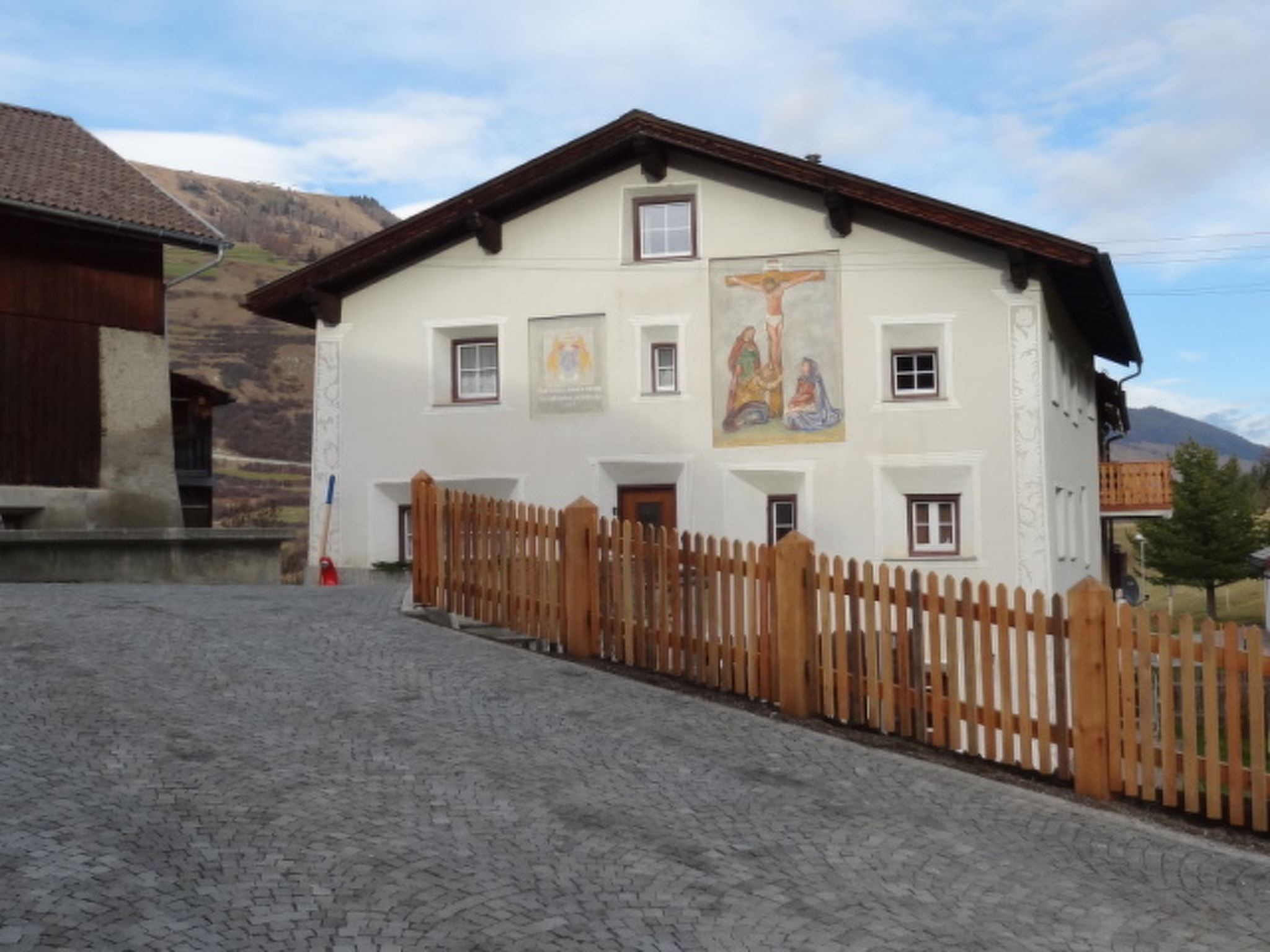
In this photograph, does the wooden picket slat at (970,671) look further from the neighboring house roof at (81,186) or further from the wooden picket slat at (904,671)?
the neighboring house roof at (81,186)

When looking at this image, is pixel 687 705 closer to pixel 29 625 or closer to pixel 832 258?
pixel 29 625

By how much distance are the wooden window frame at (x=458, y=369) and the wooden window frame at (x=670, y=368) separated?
8.56ft

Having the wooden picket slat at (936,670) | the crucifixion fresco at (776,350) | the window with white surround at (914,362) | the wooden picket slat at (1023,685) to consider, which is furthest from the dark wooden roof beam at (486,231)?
the wooden picket slat at (1023,685)

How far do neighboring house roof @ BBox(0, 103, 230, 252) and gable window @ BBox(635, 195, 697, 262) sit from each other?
675cm

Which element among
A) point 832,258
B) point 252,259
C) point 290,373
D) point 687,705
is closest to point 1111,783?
point 687,705

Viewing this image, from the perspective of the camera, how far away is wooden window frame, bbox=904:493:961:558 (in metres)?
22.5

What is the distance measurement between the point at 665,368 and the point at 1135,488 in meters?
13.2

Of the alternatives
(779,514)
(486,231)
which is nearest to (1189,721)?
(779,514)

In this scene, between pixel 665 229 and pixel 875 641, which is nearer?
pixel 875 641

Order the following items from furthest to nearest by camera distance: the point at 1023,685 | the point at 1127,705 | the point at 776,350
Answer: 1. the point at 776,350
2. the point at 1023,685
3. the point at 1127,705

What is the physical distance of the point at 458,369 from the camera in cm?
2464

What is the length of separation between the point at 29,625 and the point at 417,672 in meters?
3.59

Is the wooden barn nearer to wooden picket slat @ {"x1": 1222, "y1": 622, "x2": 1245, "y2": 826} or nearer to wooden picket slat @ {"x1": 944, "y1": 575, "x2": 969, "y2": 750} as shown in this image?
wooden picket slat @ {"x1": 944, "y1": 575, "x2": 969, "y2": 750}

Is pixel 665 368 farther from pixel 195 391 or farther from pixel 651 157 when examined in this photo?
pixel 195 391
